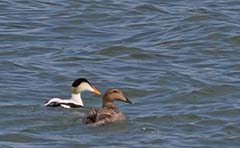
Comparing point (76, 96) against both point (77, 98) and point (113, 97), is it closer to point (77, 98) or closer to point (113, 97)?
point (77, 98)

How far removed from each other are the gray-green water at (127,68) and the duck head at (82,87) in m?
0.26

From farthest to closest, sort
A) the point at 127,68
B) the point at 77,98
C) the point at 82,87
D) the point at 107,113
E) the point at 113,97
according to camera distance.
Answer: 1. the point at 127,68
2. the point at 82,87
3. the point at 77,98
4. the point at 113,97
5. the point at 107,113

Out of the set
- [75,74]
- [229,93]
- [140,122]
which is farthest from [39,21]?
[140,122]

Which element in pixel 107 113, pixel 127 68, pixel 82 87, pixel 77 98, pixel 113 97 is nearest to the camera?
pixel 107 113

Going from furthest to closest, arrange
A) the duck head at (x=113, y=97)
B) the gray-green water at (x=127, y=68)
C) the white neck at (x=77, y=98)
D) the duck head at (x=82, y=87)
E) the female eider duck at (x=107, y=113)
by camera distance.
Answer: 1. the duck head at (x=82, y=87)
2. the white neck at (x=77, y=98)
3. the duck head at (x=113, y=97)
4. the female eider duck at (x=107, y=113)
5. the gray-green water at (x=127, y=68)

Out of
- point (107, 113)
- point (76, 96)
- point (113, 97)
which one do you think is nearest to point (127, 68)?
point (76, 96)

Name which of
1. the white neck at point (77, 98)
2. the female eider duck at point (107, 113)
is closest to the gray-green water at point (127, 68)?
the female eider duck at point (107, 113)

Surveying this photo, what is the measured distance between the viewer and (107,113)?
15547 millimetres

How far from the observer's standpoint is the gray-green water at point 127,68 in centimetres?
1489

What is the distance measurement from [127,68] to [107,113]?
4.17 m

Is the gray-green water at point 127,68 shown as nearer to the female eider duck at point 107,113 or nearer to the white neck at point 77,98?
the female eider duck at point 107,113

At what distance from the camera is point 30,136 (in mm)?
14625

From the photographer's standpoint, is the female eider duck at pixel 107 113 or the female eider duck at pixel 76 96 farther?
the female eider duck at pixel 76 96

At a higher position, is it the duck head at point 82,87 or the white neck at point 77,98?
the duck head at point 82,87
